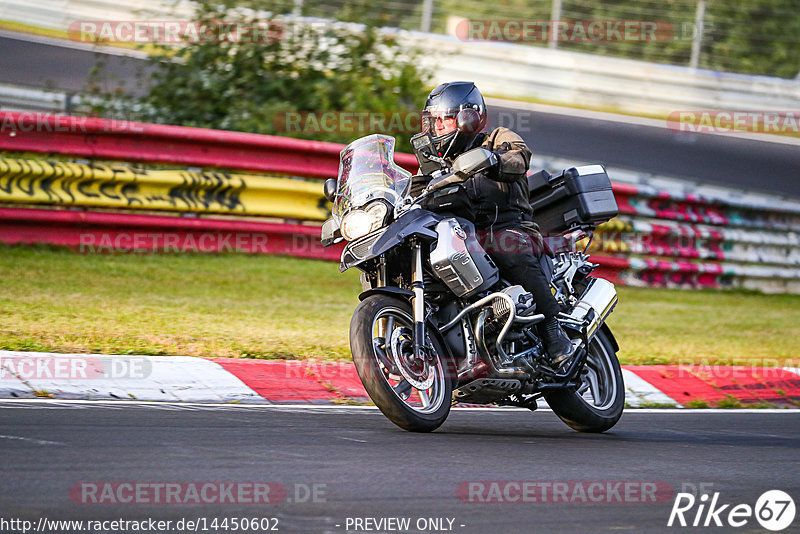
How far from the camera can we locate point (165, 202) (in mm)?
10375

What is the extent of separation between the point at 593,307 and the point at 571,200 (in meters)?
0.65

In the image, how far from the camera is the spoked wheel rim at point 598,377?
663 cm

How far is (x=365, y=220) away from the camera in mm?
5531

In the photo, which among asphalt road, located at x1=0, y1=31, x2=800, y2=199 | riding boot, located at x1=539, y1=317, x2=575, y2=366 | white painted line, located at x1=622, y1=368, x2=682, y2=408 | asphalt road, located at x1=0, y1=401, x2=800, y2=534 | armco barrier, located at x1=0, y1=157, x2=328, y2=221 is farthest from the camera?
asphalt road, located at x1=0, y1=31, x2=800, y2=199

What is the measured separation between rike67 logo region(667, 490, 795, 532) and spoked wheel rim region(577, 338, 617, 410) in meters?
1.89

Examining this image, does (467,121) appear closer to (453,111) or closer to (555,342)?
(453,111)

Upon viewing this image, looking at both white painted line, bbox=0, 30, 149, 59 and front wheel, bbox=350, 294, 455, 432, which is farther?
white painted line, bbox=0, 30, 149, 59

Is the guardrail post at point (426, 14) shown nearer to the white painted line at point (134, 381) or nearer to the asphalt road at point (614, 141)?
the asphalt road at point (614, 141)

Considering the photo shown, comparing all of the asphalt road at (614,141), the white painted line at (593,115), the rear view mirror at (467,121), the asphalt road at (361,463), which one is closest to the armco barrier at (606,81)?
the white painted line at (593,115)

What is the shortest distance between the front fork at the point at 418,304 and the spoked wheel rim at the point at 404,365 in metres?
0.05

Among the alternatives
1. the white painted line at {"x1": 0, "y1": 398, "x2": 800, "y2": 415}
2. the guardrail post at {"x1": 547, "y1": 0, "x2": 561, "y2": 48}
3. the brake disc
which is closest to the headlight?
the brake disc

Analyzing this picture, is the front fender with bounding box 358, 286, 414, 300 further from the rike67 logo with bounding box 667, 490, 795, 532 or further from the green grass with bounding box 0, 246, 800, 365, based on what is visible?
the green grass with bounding box 0, 246, 800, 365

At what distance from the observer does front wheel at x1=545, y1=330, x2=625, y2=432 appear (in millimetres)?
6371

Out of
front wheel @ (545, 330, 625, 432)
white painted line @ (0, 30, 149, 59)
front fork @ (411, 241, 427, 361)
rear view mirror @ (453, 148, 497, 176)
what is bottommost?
front wheel @ (545, 330, 625, 432)
